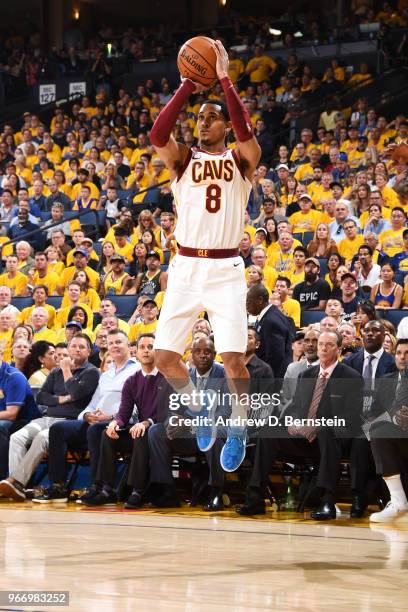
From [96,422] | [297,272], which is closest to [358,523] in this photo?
[96,422]

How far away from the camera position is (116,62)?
73.9 ft

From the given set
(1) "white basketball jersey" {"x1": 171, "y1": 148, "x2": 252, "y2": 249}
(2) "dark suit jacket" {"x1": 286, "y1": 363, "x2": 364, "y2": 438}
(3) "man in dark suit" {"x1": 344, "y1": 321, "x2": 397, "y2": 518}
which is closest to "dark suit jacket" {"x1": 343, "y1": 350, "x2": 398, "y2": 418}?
(3) "man in dark suit" {"x1": 344, "y1": 321, "x2": 397, "y2": 518}

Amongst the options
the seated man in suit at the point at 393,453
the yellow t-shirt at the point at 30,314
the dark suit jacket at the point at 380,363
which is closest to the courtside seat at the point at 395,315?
the dark suit jacket at the point at 380,363

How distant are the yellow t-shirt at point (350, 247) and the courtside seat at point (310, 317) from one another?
139 cm

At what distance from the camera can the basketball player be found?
236 inches

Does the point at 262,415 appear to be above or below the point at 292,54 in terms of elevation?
below

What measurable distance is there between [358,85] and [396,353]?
10.4m

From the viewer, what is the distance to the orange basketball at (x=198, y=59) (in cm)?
580

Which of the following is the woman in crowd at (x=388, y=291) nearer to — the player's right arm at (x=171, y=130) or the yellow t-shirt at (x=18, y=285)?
the player's right arm at (x=171, y=130)

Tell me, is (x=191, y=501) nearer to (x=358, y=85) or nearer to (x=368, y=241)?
(x=368, y=241)

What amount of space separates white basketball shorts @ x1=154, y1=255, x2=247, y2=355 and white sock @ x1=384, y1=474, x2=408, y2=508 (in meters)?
2.15

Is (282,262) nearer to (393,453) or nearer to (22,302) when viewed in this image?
(22,302)

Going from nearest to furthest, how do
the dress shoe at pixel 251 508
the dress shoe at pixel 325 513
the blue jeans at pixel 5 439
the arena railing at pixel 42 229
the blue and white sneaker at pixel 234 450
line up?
the blue and white sneaker at pixel 234 450, the dress shoe at pixel 325 513, the dress shoe at pixel 251 508, the blue jeans at pixel 5 439, the arena railing at pixel 42 229

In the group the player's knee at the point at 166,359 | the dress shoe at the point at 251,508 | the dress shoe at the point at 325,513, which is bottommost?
the dress shoe at the point at 251,508
